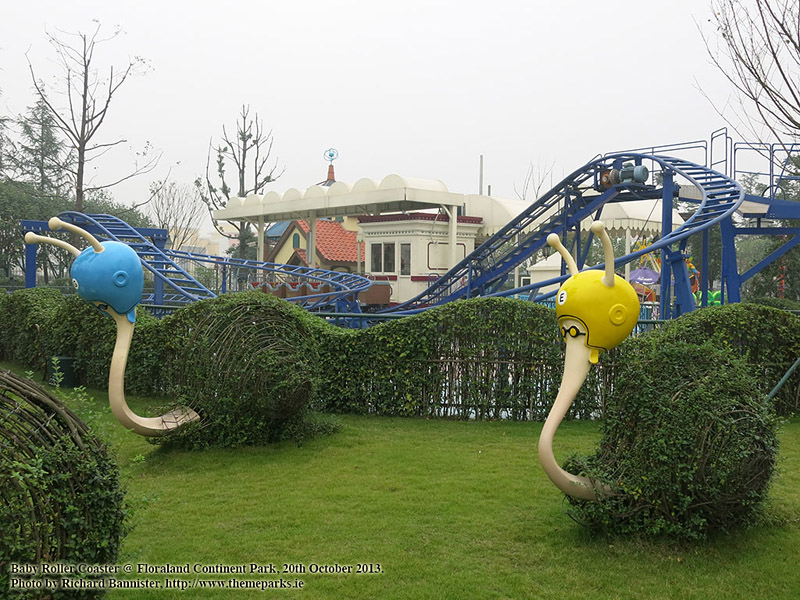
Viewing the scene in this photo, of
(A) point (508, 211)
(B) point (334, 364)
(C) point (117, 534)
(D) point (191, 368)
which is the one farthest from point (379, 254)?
(C) point (117, 534)

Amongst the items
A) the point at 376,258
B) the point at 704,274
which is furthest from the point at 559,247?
the point at 376,258

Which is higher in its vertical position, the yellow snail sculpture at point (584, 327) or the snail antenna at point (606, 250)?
the snail antenna at point (606, 250)

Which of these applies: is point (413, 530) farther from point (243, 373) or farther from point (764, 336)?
point (764, 336)

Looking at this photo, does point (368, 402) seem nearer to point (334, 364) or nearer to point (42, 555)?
point (334, 364)

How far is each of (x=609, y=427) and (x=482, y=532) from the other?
3.78 feet

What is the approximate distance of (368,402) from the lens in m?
9.20

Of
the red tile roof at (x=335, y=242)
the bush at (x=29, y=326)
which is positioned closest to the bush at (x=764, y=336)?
the bush at (x=29, y=326)

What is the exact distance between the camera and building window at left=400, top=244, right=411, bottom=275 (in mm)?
23656

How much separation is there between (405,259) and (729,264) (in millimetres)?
10913

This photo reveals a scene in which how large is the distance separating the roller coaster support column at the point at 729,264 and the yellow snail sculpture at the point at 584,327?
37.0ft

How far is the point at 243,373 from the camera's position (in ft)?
23.1

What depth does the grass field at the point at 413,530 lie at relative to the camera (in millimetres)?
4254

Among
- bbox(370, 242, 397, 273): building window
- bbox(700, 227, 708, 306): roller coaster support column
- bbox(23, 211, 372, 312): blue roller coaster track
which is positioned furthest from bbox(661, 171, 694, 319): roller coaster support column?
bbox(370, 242, 397, 273): building window

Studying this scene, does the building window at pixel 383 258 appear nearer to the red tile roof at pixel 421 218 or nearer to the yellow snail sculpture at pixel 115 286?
the red tile roof at pixel 421 218
